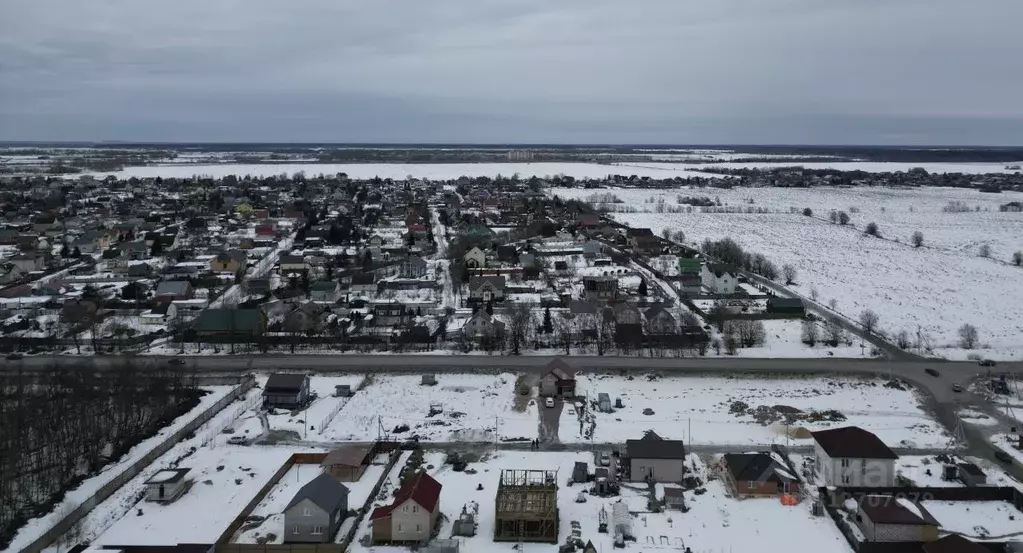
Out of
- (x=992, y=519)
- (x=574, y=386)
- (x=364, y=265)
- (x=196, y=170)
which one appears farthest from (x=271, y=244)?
(x=196, y=170)

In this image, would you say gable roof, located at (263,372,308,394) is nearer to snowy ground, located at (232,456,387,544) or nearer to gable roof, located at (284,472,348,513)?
snowy ground, located at (232,456,387,544)

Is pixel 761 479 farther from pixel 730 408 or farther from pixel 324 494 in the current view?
pixel 324 494

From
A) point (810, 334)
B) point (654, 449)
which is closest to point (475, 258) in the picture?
point (810, 334)

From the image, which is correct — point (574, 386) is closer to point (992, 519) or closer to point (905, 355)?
point (992, 519)

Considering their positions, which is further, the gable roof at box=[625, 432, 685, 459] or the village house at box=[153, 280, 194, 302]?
the village house at box=[153, 280, 194, 302]

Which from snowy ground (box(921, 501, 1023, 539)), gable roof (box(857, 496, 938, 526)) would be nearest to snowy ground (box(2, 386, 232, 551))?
gable roof (box(857, 496, 938, 526))

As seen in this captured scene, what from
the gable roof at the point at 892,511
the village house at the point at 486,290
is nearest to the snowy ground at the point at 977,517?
the gable roof at the point at 892,511

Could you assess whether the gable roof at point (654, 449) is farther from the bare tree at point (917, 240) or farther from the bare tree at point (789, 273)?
the bare tree at point (917, 240)
